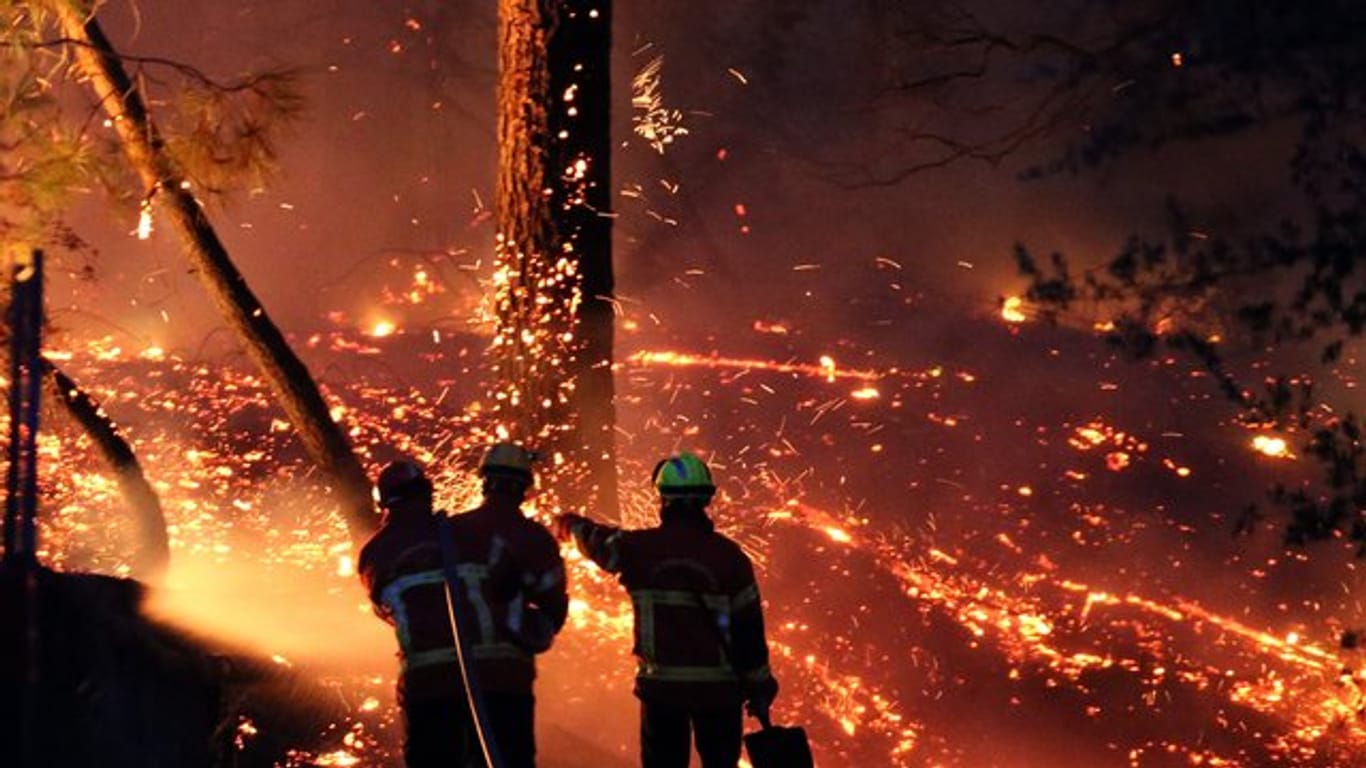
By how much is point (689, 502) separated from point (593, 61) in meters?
4.38

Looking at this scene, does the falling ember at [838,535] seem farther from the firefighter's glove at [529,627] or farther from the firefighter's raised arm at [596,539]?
the firefighter's glove at [529,627]

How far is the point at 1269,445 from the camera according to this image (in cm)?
1705

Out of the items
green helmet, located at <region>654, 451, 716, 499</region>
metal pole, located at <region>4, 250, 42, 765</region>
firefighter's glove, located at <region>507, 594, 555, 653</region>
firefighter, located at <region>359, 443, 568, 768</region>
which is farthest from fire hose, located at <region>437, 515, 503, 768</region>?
metal pole, located at <region>4, 250, 42, 765</region>

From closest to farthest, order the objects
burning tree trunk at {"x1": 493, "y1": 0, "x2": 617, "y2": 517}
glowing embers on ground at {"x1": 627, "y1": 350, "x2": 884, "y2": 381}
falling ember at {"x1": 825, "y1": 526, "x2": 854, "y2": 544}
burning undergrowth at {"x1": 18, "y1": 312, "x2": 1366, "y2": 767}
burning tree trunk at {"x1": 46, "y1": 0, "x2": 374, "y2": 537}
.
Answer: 1. burning tree trunk at {"x1": 46, "y1": 0, "x2": 374, "y2": 537}
2. burning tree trunk at {"x1": 493, "y1": 0, "x2": 617, "y2": 517}
3. burning undergrowth at {"x1": 18, "y1": 312, "x2": 1366, "y2": 767}
4. falling ember at {"x1": 825, "y1": 526, "x2": 854, "y2": 544}
5. glowing embers on ground at {"x1": 627, "y1": 350, "x2": 884, "y2": 381}

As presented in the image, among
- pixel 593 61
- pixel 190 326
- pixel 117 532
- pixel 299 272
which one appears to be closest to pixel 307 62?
pixel 299 272

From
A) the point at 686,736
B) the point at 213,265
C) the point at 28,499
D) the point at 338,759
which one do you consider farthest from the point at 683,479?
the point at 213,265

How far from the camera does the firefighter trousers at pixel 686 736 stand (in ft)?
21.1

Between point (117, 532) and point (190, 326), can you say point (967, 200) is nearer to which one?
point (190, 326)

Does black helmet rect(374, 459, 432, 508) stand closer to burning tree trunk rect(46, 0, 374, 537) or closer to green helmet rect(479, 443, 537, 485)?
green helmet rect(479, 443, 537, 485)

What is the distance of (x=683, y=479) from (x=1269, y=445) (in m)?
12.6

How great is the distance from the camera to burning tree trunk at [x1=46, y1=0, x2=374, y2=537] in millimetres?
9508

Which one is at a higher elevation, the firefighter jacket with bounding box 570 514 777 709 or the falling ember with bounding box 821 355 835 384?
the falling ember with bounding box 821 355 835 384

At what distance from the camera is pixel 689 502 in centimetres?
632

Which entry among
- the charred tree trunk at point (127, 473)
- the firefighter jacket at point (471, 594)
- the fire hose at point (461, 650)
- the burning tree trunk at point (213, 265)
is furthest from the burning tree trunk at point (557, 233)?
the fire hose at point (461, 650)
